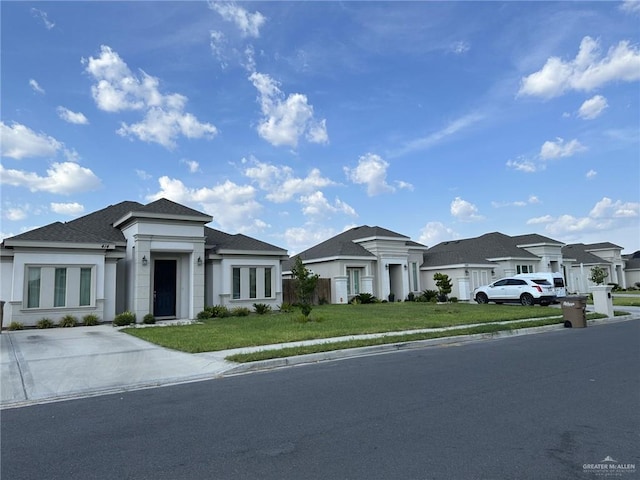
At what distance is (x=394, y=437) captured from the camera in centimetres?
498

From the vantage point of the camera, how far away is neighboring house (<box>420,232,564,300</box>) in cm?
3572

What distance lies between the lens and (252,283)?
78.2ft

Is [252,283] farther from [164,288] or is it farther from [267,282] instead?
[164,288]

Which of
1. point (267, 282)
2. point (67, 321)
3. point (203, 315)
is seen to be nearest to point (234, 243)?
point (267, 282)

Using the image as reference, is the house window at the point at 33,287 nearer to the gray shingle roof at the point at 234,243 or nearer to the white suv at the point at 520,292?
the gray shingle roof at the point at 234,243

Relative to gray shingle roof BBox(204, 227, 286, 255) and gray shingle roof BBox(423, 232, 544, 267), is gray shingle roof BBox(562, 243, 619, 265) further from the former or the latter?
gray shingle roof BBox(204, 227, 286, 255)

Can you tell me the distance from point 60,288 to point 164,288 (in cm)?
452

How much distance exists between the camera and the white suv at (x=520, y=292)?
26.7 meters

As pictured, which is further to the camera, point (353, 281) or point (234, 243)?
point (353, 281)

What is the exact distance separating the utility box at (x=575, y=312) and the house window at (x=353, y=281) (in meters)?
16.3

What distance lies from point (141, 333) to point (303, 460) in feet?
39.7

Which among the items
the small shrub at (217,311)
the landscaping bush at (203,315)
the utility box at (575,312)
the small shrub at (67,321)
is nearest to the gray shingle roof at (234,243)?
the small shrub at (217,311)

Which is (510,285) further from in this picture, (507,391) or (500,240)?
(507,391)

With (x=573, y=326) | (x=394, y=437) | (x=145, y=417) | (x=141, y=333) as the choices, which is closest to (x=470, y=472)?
(x=394, y=437)
